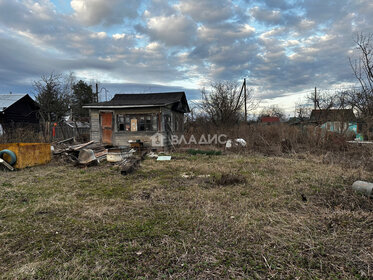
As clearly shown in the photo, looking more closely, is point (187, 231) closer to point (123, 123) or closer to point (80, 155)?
point (80, 155)

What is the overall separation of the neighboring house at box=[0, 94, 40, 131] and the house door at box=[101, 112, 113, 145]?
9.79m

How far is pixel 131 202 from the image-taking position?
4.08m

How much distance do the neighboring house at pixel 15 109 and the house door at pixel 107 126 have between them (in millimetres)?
9794

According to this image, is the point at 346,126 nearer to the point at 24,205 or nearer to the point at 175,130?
the point at 175,130

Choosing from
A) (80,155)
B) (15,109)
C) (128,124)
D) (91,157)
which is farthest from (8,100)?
(91,157)

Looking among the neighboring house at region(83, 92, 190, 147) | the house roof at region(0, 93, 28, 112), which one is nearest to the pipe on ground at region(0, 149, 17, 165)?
the neighboring house at region(83, 92, 190, 147)

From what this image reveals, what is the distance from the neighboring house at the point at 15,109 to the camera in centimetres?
1870

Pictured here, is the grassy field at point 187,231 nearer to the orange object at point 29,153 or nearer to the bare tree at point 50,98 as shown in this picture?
the orange object at point 29,153

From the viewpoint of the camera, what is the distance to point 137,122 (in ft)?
42.3

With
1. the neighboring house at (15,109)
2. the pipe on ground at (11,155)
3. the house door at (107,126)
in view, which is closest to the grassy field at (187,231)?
the pipe on ground at (11,155)

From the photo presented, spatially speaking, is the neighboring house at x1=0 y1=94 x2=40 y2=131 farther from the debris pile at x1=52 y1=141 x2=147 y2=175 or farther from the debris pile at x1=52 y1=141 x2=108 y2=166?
the debris pile at x1=52 y1=141 x2=147 y2=175

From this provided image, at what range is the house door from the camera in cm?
1292

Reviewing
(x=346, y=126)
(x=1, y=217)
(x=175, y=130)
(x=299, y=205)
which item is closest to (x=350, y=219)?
(x=299, y=205)

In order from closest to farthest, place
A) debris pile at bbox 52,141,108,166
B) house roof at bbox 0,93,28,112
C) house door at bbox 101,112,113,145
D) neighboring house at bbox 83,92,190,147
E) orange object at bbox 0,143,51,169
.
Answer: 1. orange object at bbox 0,143,51,169
2. debris pile at bbox 52,141,108,166
3. neighboring house at bbox 83,92,190,147
4. house door at bbox 101,112,113,145
5. house roof at bbox 0,93,28,112
